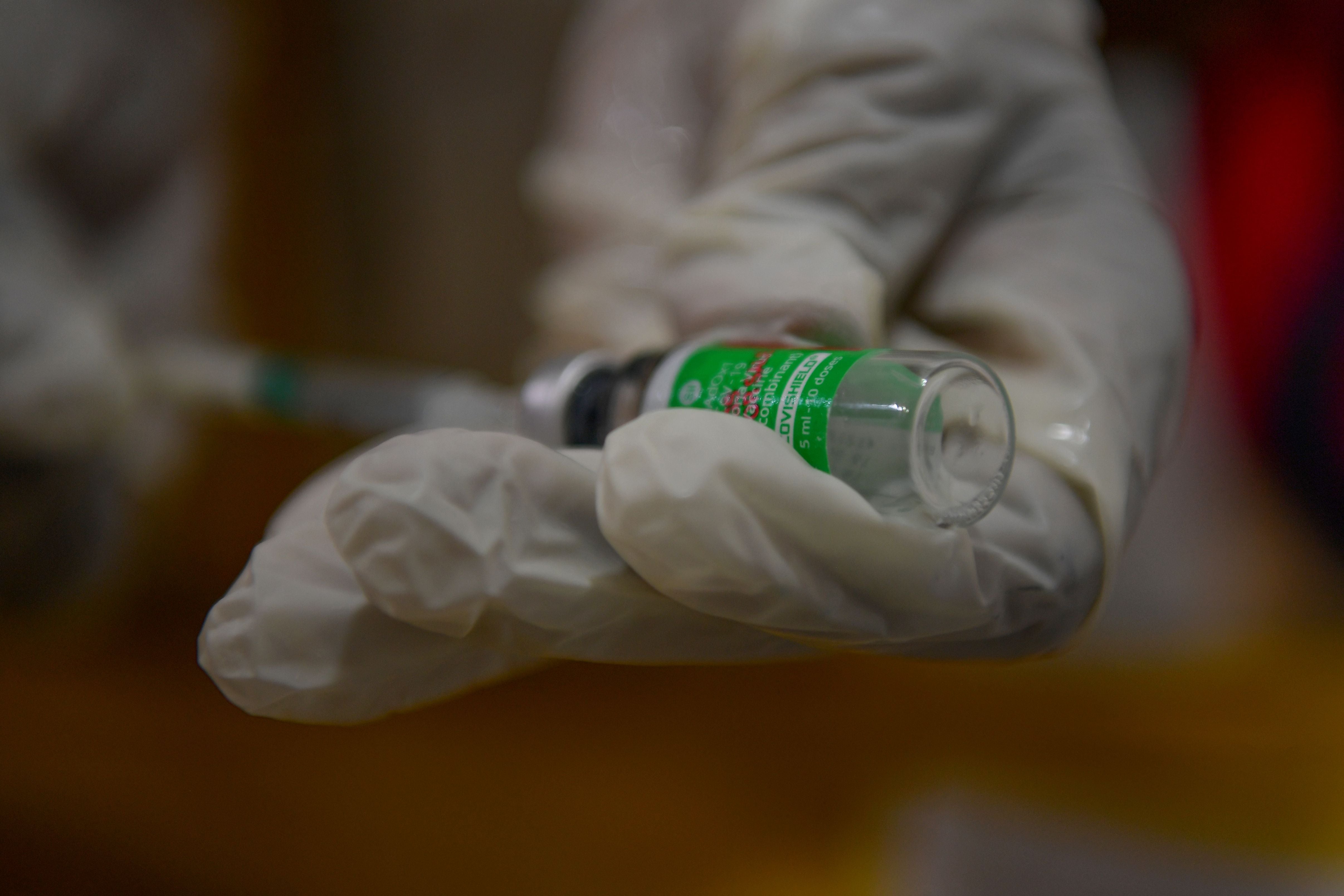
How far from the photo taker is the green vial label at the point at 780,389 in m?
0.40

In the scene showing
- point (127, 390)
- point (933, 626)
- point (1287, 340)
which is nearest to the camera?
point (933, 626)

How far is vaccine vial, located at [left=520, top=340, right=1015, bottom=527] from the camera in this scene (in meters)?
0.38

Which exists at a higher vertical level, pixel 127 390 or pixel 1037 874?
pixel 127 390

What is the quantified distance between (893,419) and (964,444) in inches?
1.9

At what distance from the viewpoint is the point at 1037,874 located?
2.78ft

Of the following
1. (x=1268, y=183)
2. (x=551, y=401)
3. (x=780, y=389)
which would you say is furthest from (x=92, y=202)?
(x=1268, y=183)

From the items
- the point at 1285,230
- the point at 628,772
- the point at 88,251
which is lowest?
the point at 628,772

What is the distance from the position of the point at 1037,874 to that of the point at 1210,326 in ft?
2.64

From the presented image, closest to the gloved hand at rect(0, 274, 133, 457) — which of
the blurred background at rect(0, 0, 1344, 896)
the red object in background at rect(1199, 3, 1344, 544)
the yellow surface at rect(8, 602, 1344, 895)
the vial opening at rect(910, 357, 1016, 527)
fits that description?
the blurred background at rect(0, 0, 1344, 896)

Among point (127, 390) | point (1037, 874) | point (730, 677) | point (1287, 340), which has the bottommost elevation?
point (1037, 874)

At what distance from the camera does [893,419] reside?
374 millimetres

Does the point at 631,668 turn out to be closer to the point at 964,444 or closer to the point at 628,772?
the point at 628,772

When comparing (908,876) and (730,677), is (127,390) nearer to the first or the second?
(730,677)

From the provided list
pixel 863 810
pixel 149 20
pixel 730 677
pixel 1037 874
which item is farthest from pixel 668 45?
pixel 1037 874
